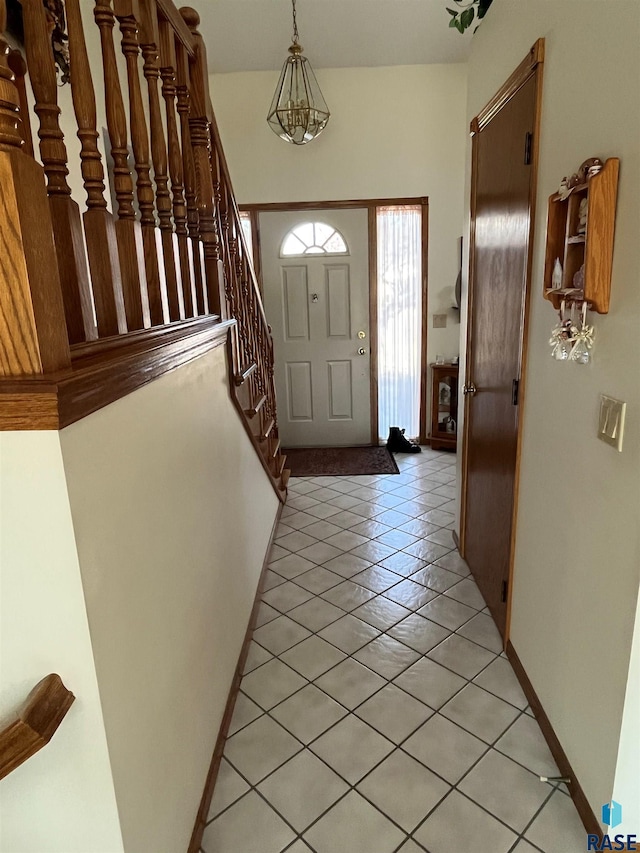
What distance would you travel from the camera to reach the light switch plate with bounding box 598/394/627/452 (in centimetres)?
126

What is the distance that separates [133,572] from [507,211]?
1.84 meters

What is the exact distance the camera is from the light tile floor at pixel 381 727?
4.99 ft

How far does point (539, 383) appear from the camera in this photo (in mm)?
1795

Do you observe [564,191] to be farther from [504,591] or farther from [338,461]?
[338,461]

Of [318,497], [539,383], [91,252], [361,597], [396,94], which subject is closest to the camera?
[91,252]

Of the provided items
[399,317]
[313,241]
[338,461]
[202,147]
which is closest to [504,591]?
[202,147]

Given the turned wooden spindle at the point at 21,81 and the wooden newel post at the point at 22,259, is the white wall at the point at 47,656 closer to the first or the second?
the wooden newel post at the point at 22,259

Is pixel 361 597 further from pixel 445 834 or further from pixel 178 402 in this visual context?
pixel 178 402

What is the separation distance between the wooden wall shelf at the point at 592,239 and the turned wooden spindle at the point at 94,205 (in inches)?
43.5

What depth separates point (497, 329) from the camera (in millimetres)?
2238

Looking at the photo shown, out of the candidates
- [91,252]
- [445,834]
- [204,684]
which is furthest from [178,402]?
[445,834]

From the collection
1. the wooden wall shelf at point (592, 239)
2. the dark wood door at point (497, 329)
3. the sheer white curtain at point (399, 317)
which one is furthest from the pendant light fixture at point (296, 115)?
the wooden wall shelf at point (592, 239)

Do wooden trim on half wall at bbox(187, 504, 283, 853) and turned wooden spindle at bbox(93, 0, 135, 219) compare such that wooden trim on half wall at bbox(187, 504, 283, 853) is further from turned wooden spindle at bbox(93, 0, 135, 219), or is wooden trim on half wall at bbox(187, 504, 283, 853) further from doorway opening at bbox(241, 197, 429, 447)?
doorway opening at bbox(241, 197, 429, 447)

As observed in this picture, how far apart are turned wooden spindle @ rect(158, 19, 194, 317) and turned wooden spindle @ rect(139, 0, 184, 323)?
6 cm
